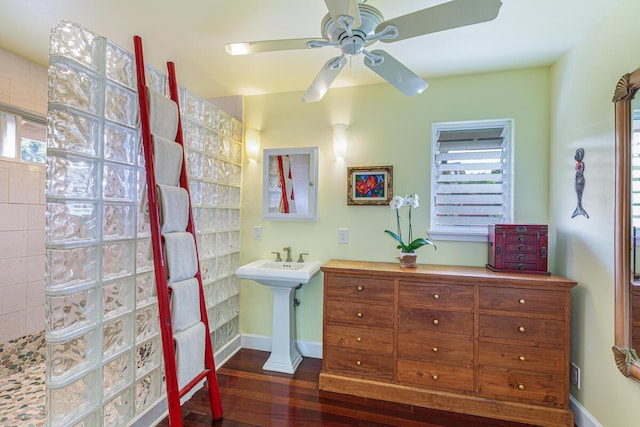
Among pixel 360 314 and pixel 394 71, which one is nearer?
pixel 394 71

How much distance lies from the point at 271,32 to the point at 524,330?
249cm

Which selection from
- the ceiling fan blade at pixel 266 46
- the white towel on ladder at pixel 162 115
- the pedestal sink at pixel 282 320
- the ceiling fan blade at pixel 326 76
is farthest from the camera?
the pedestal sink at pixel 282 320

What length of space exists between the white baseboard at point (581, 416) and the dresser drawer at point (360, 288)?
51.0 inches

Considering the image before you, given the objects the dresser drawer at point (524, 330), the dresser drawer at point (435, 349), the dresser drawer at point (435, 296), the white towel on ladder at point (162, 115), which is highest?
the white towel on ladder at point (162, 115)

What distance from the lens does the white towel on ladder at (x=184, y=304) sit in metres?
1.59

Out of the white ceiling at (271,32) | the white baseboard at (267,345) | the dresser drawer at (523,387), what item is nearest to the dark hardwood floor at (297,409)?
the dresser drawer at (523,387)

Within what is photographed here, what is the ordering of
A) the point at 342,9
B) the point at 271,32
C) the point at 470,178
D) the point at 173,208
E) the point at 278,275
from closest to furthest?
the point at 342,9
the point at 173,208
the point at 271,32
the point at 278,275
the point at 470,178

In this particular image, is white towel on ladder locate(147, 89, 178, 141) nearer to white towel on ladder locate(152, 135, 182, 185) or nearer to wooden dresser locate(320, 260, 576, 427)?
white towel on ladder locate(152, 135, 182, 185)

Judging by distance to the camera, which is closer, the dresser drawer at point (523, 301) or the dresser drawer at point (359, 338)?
the dresser drawer at point (523, 301)

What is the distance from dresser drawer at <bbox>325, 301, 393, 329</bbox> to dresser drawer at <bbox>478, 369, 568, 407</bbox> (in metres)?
0.68

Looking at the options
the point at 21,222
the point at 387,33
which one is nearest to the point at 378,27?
the point at 387,33

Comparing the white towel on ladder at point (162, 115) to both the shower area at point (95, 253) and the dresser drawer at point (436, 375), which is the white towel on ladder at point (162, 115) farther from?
the dresser drawer at point (436, 375)

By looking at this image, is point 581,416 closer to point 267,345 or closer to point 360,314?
point 360,314

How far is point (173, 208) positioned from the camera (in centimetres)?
163
